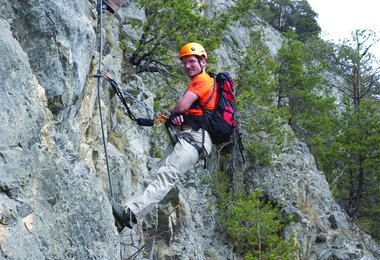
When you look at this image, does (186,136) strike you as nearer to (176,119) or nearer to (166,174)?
(176,119)

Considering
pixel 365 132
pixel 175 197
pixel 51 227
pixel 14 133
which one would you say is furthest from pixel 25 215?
pixel 365 132

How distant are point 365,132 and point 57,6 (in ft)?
56.6

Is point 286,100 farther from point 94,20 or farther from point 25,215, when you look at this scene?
point 25,215

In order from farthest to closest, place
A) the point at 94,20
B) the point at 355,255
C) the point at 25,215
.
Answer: the point at 355,255 < the point at 94,20 < the point at 25,215

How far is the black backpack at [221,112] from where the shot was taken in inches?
223

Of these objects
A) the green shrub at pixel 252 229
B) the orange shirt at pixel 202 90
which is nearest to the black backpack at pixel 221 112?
the orange shirt at pixel 202 90

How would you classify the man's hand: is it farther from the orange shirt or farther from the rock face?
the rock face

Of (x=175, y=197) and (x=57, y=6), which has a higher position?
(x=57, y=6)

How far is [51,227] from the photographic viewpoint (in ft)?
13.2

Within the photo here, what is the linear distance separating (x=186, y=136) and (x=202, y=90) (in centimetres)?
56

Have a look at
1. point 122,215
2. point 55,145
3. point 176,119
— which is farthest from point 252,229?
Result: point 55,145

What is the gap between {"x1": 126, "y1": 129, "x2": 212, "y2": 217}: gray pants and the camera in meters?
5.18

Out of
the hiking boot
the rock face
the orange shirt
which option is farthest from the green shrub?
the hiking boot

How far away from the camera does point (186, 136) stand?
5.70m
